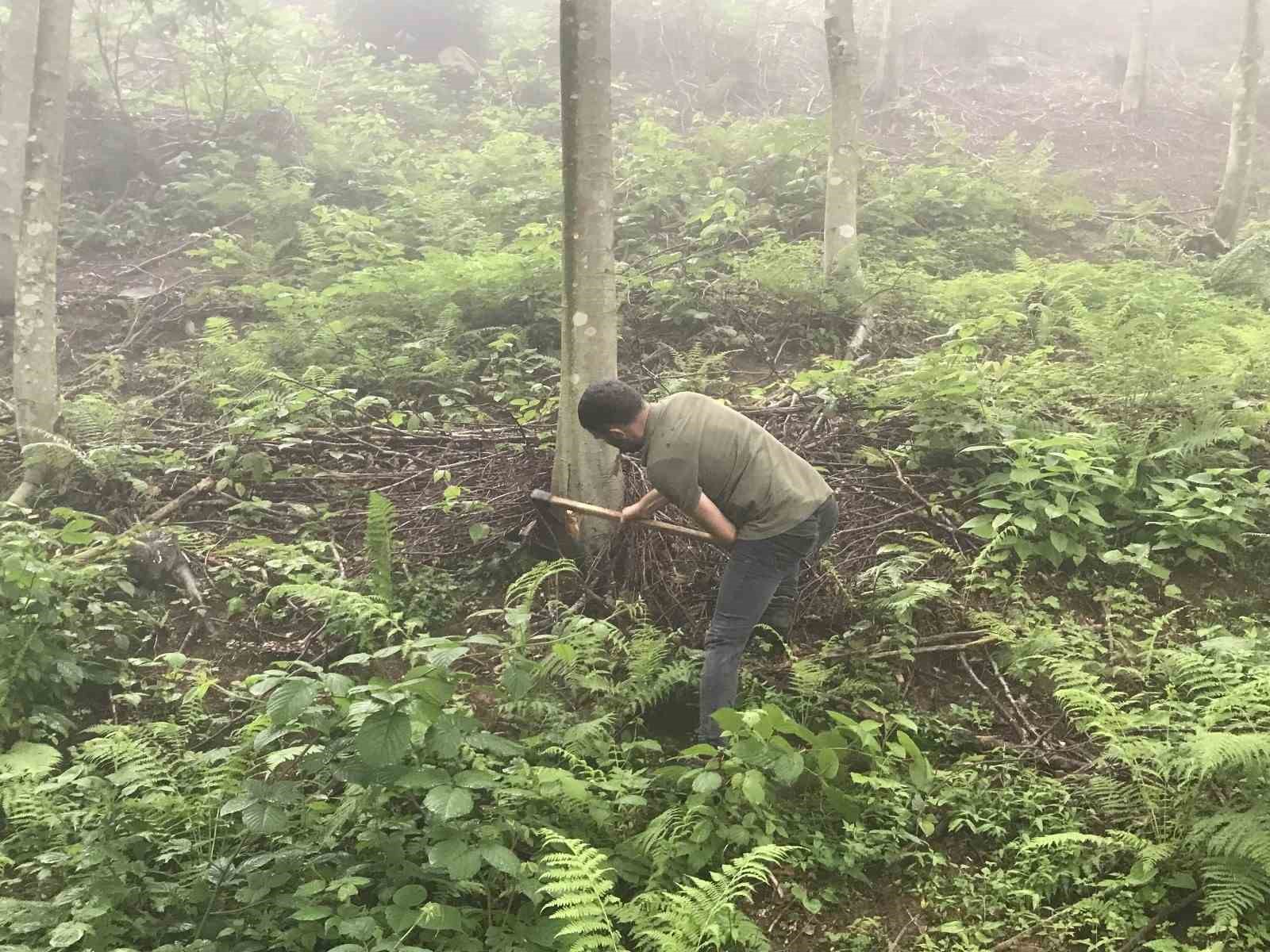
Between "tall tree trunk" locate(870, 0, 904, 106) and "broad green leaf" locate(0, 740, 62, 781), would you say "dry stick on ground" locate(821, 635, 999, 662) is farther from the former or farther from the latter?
"tall tree trunk" locate(870, 0, 904, 106)

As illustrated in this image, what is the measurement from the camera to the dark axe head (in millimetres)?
5430

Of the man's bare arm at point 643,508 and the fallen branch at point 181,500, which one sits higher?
the man's bare arm at point 643,508

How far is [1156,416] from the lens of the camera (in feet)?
19.6

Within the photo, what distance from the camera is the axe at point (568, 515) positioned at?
4.89 metres

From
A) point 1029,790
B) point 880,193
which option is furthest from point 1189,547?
point 880,193

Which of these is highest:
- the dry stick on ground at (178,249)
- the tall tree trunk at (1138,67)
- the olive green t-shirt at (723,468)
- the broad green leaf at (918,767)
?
the tall tree trunk at (1138,67)

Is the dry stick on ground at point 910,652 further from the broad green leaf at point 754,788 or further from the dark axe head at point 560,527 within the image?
the dark axe head at point 560,527

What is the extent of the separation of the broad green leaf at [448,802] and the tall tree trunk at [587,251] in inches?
104

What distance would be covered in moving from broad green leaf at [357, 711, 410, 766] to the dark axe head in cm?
255

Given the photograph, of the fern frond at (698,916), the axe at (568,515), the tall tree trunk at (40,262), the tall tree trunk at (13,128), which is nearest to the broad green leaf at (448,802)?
the fern frond at (698,916)

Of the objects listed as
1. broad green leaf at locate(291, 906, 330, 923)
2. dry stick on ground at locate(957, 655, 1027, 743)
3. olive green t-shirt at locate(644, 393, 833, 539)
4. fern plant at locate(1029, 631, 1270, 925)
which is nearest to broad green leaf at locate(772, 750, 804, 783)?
fern plant at locate(1029, 631, 1270, 925)

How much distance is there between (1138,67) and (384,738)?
22377mm

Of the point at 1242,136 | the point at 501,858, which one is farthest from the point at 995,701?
the point at 1242,136

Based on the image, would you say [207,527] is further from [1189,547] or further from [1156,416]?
[1156,416]
